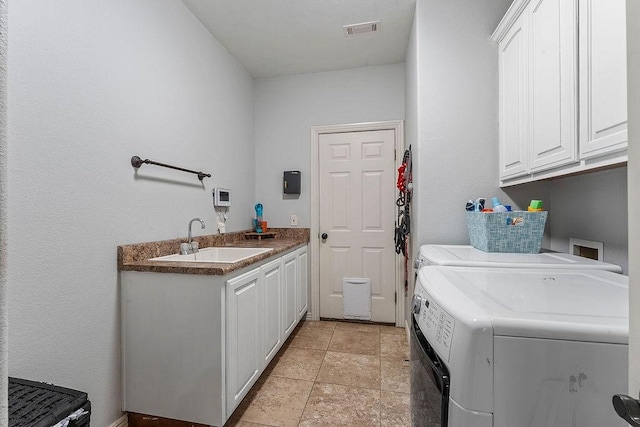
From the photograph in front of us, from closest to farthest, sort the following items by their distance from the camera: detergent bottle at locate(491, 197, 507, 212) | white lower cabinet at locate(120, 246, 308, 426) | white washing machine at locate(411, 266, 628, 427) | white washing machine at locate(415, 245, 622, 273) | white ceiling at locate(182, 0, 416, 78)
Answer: white washing machine at locate(411, 266, 628, 427) → white washing machine at locate(415, 245, 622, 273) → white lower cabinet at locate(120, 246, 308, 426) → detergent bottle at locate(491, 197, 507, 212) → white ceiling at locate(182, 0, 416, 78)

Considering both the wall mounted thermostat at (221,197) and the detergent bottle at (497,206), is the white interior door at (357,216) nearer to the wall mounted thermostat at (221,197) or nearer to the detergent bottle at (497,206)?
the wall mounted thermostat at (221,197)

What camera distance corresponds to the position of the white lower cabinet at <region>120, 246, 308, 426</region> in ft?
4.82

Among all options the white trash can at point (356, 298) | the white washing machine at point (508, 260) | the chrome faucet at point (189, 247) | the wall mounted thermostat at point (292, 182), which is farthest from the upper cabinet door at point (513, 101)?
the chrome faucet at point (189, 247)

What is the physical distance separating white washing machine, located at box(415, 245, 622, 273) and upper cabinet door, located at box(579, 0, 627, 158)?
439mm

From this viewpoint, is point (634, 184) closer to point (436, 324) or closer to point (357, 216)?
point (436, 324)

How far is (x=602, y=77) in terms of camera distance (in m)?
1.00

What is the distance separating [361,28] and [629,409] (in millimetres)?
2729

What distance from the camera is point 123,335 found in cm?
158

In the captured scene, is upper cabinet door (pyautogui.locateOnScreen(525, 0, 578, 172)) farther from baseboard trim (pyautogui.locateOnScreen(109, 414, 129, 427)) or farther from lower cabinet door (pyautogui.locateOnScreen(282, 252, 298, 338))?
baseboard trim (pyautogui.locateOnScreen(109, 414, 129, 427))

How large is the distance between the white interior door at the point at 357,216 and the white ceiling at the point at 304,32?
740 millimetres

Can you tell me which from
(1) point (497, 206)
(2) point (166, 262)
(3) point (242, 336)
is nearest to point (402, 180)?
(1) point (497, 206)

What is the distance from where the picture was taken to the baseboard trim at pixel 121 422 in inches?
60.1

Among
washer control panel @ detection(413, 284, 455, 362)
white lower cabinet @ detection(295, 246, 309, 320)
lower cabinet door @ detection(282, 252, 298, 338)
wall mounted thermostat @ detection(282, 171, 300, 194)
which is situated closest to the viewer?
washer control panel @ detection(413, 284, 455, 362)

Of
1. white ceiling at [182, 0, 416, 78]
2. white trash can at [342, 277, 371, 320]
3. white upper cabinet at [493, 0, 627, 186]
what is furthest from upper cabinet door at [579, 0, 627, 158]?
white trash can at [342, 277, 371, 320]
